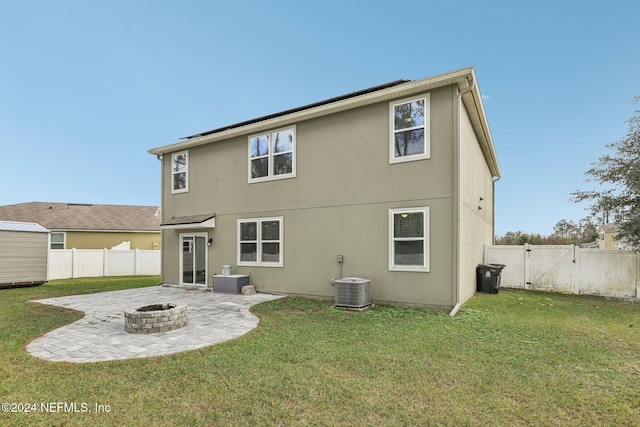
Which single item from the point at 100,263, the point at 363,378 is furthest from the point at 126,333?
the point at 100,263

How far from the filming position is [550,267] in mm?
10398

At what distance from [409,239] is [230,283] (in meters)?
5.85

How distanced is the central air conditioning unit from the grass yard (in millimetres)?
1273

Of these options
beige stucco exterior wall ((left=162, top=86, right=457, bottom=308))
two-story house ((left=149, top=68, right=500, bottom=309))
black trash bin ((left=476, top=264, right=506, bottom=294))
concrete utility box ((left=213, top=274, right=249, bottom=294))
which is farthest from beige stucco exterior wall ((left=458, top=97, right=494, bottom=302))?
concrete utility box ((left=213, top=274, right=249, bottom=294))

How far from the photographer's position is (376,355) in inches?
182

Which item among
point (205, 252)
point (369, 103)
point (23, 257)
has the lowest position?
point (23, 257)

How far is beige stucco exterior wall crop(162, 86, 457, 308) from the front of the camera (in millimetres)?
7719

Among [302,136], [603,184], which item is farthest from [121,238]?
[603,184]

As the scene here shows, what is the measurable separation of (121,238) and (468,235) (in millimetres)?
22104

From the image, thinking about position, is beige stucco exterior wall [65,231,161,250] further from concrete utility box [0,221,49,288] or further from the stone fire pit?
the stone fire pit

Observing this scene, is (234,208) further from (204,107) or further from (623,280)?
(623,280)

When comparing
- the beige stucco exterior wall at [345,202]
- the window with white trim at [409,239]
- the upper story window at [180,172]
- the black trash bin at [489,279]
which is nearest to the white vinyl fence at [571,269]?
the black trash bin at [489,279]

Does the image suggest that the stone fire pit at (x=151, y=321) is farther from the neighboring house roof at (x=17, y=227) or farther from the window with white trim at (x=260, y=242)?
the neighboring house roof at (x=17, y=227)

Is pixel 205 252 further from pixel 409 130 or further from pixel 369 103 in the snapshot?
pixel 409 130
